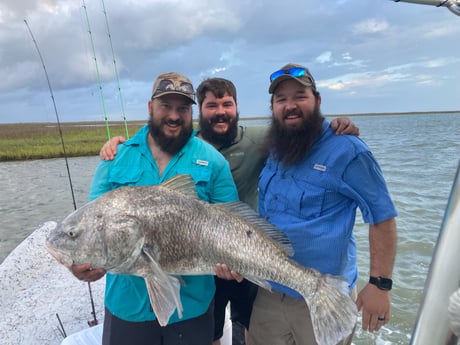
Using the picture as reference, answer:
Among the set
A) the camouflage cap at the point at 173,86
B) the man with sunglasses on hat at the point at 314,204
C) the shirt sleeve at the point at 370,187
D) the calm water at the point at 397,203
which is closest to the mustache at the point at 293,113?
the man with sunglasses on hat at the point at 314,204

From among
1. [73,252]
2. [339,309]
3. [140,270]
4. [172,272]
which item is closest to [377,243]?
[339,309]

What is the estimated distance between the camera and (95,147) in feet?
108

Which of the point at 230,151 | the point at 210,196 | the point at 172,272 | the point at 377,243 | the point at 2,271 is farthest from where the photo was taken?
the point at 2,271

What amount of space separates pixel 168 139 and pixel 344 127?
1587 millimetres

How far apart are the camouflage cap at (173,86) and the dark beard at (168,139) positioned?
10.0 inches

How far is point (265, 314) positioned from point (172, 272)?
51.9 inches

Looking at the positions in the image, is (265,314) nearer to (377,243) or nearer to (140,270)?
(377,243)

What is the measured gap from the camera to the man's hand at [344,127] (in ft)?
10.2

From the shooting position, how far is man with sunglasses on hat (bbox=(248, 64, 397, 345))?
2.88m

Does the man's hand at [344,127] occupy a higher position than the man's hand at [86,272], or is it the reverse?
the man's hand at [344,127]

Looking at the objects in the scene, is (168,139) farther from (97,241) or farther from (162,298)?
(162,298)

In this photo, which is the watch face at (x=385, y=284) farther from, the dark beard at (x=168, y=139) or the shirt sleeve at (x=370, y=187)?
the dark beard at (x=168, y=139)

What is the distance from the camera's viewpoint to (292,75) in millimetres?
3281

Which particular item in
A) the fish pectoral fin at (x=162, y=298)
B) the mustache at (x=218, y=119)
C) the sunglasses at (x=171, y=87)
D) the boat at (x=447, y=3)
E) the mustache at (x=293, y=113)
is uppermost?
the boat at (x=447, y=3)
